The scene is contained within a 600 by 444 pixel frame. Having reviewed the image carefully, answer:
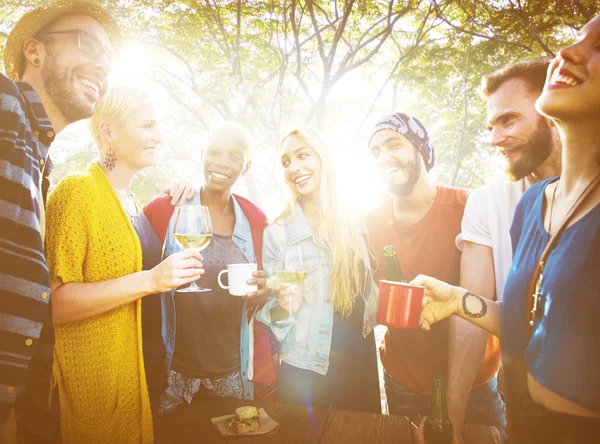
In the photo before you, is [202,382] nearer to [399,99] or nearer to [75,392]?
[75,392]

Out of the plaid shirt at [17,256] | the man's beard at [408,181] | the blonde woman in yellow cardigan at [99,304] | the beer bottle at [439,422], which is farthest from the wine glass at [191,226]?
the man's beard at [408,181]

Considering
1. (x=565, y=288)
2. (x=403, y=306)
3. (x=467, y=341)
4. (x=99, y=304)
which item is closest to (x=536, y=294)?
(x=565, y=288)

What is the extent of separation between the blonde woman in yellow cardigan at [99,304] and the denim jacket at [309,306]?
0.99 metres

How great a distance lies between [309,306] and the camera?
2869 mm

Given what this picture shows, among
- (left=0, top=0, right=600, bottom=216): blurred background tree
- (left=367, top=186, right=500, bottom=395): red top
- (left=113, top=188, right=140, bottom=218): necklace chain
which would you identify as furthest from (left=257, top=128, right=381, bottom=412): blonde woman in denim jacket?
(left=0, top=0, right=600, bottom=216): blurred background tree

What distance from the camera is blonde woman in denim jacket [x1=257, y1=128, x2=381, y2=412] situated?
2635mm

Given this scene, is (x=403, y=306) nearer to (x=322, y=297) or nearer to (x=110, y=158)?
(x=322, y=297)

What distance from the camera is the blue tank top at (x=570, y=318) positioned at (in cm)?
110

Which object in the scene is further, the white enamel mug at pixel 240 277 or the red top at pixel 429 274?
the red top at pixel 429 274

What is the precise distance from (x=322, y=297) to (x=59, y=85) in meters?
2.28

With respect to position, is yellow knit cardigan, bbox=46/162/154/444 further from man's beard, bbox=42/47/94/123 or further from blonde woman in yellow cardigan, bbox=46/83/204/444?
man's beard, bbox=42/47/94/123

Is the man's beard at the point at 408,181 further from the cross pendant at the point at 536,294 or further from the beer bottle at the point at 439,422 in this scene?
the cross pendant at the point at 536,294

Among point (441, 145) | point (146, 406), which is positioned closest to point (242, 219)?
point (146, 406)

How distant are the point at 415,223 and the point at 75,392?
8.31ft
